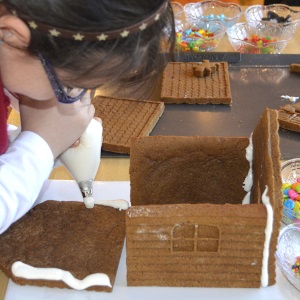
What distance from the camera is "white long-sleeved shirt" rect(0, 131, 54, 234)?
74 centimetres

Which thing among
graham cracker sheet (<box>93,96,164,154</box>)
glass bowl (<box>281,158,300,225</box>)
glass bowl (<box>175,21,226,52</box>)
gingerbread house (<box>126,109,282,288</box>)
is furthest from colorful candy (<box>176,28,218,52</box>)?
gingerbread house (<box>126,109,282,288</box>)

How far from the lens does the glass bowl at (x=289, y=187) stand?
0.83 meters

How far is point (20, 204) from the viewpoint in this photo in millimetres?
756

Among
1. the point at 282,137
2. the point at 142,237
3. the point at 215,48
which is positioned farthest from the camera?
the point at 215,48

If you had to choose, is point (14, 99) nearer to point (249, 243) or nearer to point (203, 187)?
point (203, 187)

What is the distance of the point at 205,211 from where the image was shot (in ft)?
2.11

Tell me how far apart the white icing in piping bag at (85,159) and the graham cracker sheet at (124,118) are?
20 cm

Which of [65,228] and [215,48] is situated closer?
[65,228]

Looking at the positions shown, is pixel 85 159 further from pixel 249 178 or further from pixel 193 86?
pixel 193 86

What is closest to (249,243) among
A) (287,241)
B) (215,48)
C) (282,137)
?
(287,241)

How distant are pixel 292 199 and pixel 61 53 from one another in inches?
19.6

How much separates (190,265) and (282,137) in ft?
1.47

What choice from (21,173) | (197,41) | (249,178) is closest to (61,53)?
(21,173)

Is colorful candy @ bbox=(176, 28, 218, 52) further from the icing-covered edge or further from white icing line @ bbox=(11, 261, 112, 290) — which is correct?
white icing line @ bbox=(11, 261, 112, 290)
